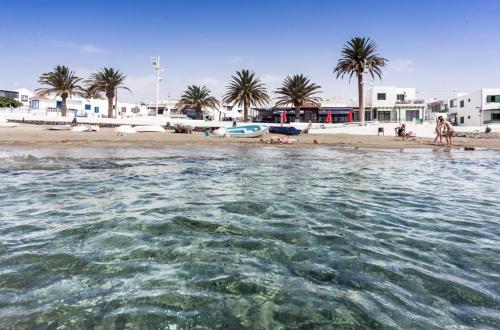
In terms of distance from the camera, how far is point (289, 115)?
3226 inches

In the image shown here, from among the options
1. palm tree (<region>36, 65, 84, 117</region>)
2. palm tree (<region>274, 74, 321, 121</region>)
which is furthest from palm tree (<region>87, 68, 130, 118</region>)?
palm tree (<region>274, 74, 321, 121</region>)

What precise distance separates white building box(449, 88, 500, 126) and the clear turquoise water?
70.4 m

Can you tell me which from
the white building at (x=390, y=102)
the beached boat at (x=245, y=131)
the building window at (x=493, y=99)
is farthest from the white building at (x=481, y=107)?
the beached boat at (x=245, y=131)

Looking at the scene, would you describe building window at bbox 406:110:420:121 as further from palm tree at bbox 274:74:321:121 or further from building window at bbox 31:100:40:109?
building window at bbox 31:100:40:109

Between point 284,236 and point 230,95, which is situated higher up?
point 230,95

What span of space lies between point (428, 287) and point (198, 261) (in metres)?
3.04

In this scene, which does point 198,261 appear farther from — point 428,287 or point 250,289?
point 428,287

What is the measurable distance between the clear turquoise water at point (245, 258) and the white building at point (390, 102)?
67.7 m

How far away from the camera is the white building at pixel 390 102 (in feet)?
244

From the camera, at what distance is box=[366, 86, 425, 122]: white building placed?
74250mm

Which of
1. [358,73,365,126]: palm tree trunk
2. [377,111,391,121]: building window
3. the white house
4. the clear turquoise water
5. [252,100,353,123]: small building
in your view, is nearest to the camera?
the clear turquoise water

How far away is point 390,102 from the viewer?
75.8 metres

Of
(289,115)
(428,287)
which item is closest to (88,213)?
(428,287)

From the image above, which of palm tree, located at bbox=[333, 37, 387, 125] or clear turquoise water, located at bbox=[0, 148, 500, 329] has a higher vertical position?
palm tree, located at bbox=[333, 37, 387, 125]
